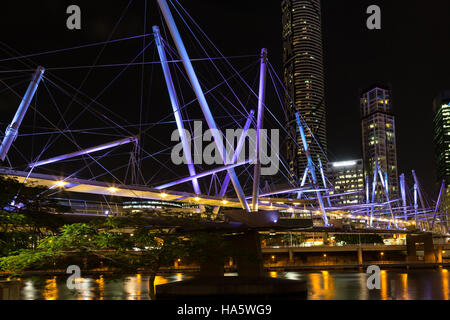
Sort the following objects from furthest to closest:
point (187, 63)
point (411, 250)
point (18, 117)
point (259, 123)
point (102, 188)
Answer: point (411, 250) < point (259, 123) < point (102, 188) < point (187, 63) < point (18, 117)

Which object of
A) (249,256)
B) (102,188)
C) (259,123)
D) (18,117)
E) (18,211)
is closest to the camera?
(18,211)

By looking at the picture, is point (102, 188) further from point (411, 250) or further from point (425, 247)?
point (411, 250)

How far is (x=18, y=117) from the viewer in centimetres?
3048

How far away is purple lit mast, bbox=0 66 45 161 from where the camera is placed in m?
28.7

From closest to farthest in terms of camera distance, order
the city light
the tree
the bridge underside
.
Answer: the tree < the bridge underside < the city light

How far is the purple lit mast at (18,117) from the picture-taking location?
2872cm

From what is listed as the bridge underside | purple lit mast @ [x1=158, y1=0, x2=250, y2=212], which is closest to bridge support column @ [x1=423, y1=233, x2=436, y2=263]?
the bridge underside

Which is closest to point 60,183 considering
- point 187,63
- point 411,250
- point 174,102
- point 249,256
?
point 187,63

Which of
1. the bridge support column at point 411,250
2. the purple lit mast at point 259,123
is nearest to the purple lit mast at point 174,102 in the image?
the purple lit mast at point 259,123

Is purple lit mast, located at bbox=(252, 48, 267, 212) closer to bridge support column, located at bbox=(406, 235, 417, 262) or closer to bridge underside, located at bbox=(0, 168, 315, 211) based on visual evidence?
bridge underside, located at bbox=(0, 168, 315, 211)

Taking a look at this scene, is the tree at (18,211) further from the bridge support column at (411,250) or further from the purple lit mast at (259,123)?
the bridge support column at (411,250)
